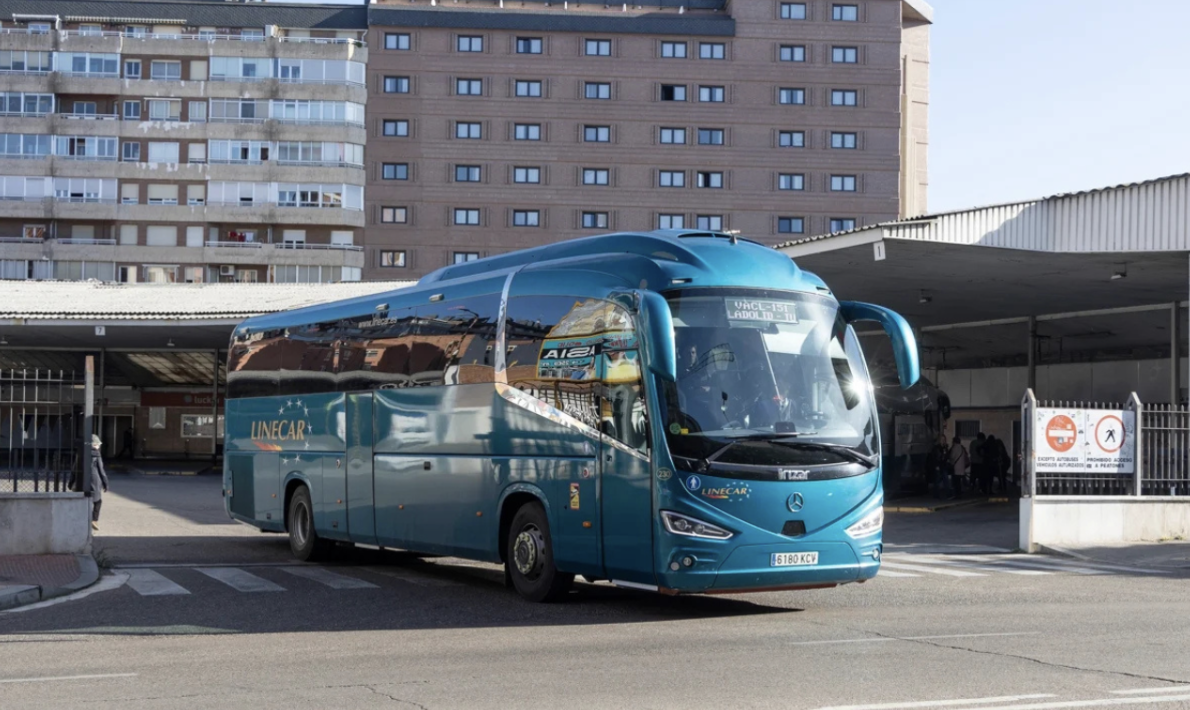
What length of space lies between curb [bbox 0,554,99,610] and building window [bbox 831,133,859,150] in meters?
77.7

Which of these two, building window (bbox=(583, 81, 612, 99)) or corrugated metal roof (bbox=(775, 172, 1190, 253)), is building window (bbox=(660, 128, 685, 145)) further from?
corrugated metal roof (bbox=(775, 172, 1190, 253))

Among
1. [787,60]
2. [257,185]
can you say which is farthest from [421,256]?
[787,60]

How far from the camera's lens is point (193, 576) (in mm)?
17031

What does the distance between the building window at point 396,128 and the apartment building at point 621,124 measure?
14cm

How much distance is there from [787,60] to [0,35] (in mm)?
47551

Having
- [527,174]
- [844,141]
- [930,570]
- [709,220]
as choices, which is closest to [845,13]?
[844,141]

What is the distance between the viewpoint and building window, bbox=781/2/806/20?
90500 mm

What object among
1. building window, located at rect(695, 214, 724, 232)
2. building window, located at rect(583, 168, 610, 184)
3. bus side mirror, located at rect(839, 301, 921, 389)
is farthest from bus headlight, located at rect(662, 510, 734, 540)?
building window, located at rect(695, 214, 724, 232)

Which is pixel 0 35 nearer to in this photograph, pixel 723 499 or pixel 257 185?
pixel 257 185

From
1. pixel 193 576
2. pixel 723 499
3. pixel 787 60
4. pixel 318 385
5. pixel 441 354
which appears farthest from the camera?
pixel 787 60

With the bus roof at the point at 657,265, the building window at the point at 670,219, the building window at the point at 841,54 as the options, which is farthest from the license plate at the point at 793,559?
the building window at the point at 841,54

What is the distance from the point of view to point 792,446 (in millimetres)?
12477

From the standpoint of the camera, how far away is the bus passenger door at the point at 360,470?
56.9ft

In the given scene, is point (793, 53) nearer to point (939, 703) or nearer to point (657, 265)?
point (657, 265)
